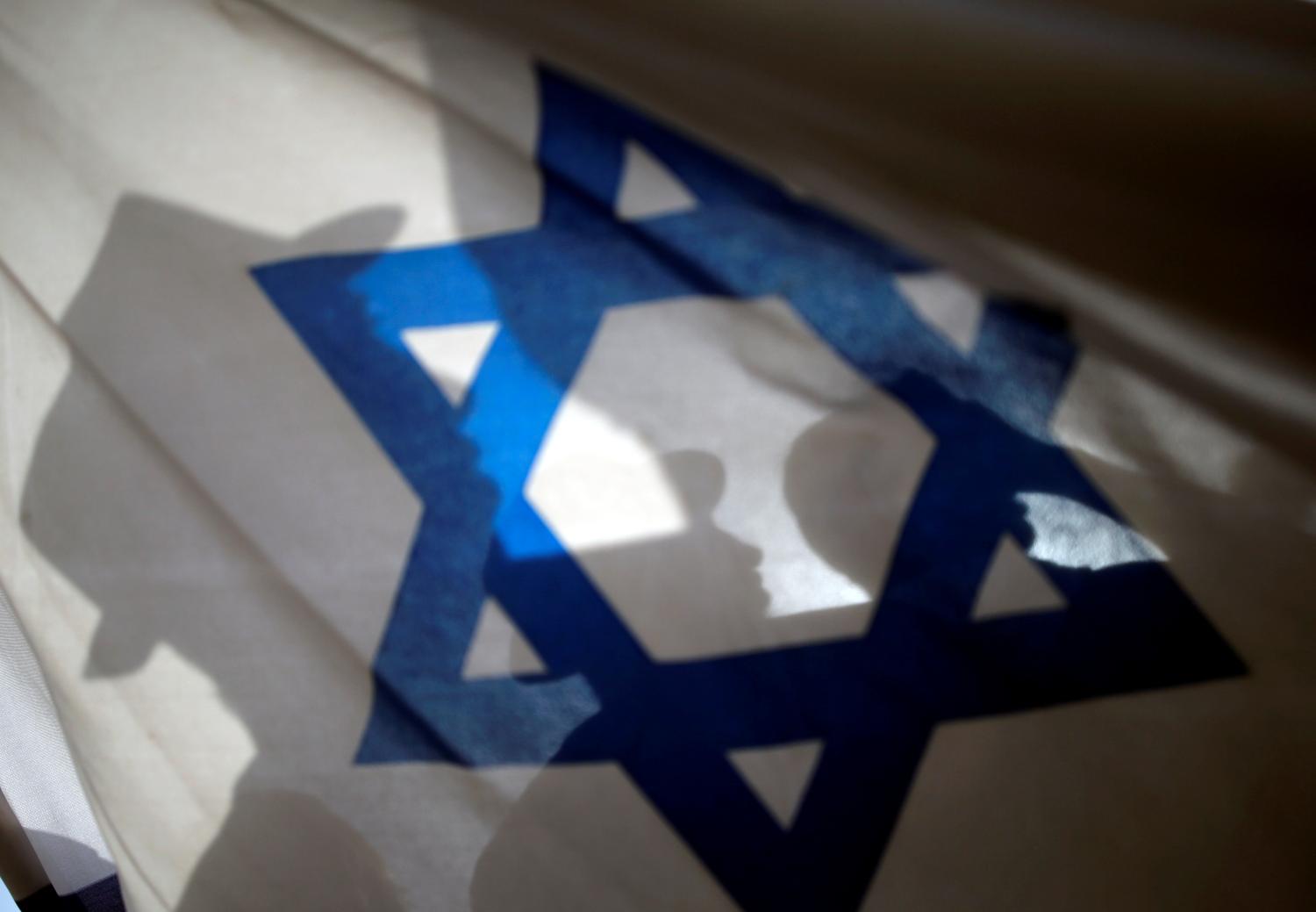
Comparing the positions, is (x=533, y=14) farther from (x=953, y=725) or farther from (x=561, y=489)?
(x=953, y=725)

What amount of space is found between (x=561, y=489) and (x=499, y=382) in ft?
0.41

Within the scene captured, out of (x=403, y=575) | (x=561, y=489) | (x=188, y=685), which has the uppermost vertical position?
(x=561, y=489)

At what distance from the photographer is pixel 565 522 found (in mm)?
885

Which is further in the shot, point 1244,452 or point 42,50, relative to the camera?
point 42,50

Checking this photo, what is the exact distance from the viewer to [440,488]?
2.94 feet

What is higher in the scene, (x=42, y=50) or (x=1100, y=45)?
(x=1100, y=45)

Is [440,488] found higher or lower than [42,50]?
lower

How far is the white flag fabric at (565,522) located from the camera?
33.2 inches

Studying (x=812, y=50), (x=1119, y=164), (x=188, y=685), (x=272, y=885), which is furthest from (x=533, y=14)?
(x=272, y=885)

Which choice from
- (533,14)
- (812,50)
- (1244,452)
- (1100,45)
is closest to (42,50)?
(533,14)

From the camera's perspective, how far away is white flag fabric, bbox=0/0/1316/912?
84cm

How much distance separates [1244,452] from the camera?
843 mm

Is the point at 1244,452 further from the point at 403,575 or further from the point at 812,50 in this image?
the point at 403,575

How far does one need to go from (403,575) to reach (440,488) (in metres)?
0.09
